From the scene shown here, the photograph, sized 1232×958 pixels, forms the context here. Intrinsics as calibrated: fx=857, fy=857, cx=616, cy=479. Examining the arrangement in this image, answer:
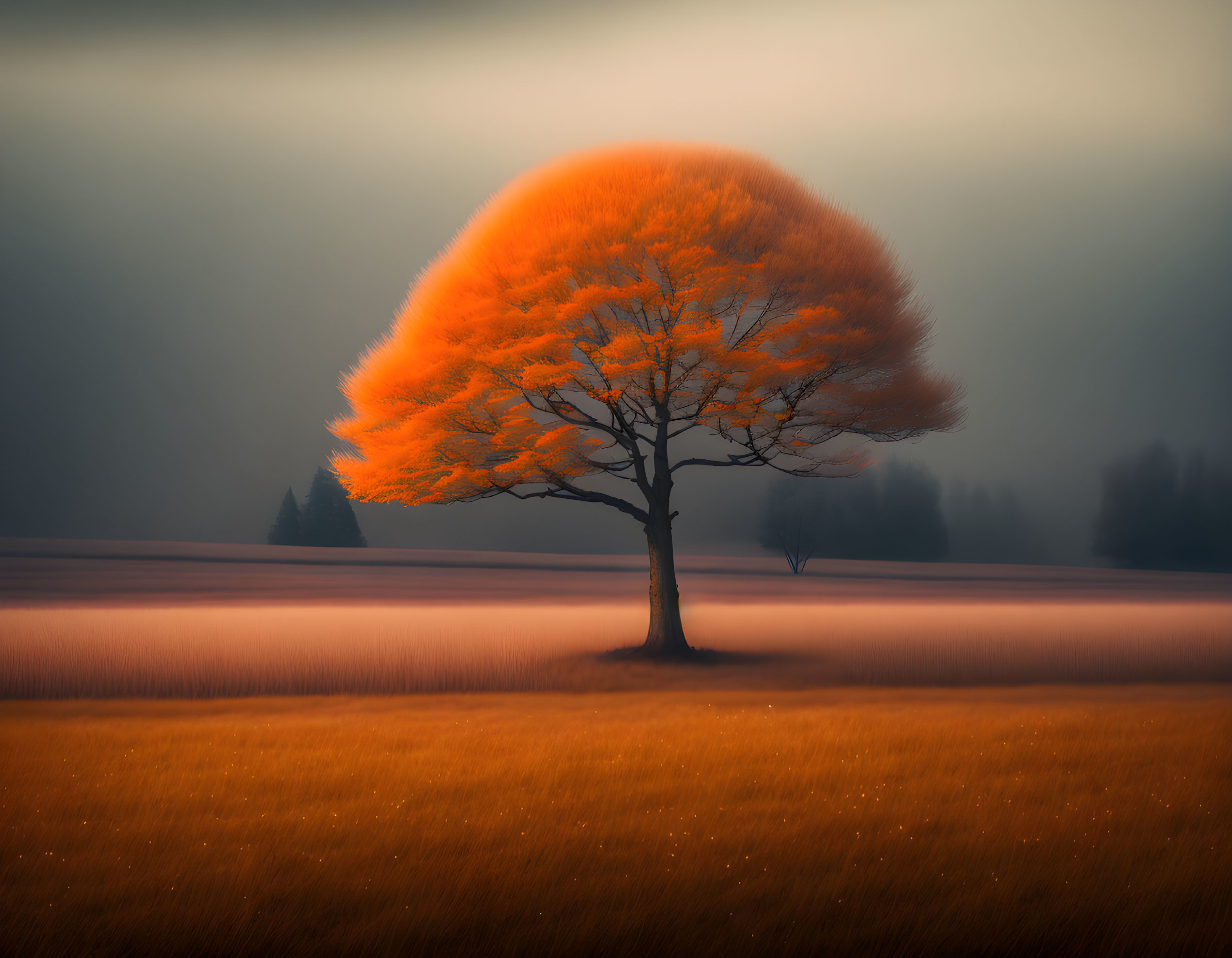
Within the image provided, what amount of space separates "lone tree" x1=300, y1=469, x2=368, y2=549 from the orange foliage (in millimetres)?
55091

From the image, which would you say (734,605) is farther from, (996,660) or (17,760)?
(17,760)

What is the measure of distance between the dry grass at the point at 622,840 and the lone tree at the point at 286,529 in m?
65.0

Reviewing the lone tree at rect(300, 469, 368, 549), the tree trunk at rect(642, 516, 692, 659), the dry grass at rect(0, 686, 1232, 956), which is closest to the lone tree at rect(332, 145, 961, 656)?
the tree trunk at rect(642, 516, 692, 659)

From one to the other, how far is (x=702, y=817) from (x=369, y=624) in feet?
55.7

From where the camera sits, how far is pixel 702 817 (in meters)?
6.25

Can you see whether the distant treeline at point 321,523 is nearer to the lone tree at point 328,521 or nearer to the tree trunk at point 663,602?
the lone tree at point 328,521

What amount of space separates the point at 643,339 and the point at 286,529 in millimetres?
Result: 62573

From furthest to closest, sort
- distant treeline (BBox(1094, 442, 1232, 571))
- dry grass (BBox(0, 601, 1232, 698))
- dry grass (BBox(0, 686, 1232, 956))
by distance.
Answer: distant treeline (BBox(1094, 442, 1232, 571))
dry grass (BBox(0, 601, 1232, 698))
dry grass (BBox(0, 686, 1232, 956))

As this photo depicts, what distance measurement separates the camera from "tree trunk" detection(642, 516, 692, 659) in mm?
17875

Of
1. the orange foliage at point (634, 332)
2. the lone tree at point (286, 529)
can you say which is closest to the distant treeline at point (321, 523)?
the lone tree at point (286, 529)

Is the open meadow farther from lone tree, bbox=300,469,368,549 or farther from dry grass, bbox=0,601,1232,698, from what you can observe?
lone tree, bbox=300,469,368,549

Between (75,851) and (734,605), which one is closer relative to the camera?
(75,851)

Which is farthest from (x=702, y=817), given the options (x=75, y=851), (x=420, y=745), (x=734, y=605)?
(x=734, y=605)

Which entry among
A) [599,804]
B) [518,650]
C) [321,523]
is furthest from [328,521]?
[599,804]
